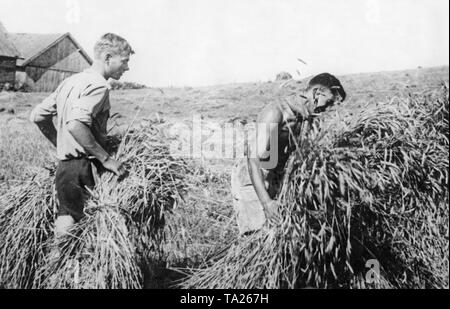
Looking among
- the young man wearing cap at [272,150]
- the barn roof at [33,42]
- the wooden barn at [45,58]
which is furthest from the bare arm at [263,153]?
the barn roof at [33,42]

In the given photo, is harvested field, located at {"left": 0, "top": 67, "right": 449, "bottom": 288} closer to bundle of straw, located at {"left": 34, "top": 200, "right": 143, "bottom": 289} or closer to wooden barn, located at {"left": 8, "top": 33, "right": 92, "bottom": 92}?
bundle of straw, located at {"left": 34, "top": 200, "right": 143, "bottom": 289}

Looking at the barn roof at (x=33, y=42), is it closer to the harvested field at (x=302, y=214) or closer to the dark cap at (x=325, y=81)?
the harvested field at (x=302, y=214)

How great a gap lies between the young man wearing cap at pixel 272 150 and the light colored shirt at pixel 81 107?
1.08m

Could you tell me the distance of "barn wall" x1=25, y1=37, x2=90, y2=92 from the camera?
26.1 metres

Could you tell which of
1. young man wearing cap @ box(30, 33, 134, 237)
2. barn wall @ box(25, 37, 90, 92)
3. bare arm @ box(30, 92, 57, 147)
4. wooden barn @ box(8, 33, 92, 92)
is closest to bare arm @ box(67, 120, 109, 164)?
young man wearing cap @ box(30, 33, 134, 237)

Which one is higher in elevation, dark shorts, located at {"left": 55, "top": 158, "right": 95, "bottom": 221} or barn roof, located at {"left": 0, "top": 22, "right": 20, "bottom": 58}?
barn roof, located at {"left": 0, "top": 22, "right": 20, "bottom": 58}

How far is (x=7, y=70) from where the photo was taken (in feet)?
76.8

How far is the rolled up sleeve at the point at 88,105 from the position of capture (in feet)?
10.3

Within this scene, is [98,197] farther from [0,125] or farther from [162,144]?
[0,125]

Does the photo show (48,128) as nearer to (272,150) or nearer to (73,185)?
(73,185)

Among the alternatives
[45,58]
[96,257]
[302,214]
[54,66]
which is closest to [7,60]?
[45,58]

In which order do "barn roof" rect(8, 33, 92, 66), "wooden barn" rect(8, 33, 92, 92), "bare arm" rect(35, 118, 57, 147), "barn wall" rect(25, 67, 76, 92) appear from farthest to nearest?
"barn roof" rect(8, 33, 92, 66)
"barn wall" rect(25, 67, 76, 92)
"wooden barn" rect(8, 33, 92, 92)
"bare arm" rect(35, 118, 57, 147)

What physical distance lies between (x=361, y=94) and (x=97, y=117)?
9412mm

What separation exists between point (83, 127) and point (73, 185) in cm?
44
